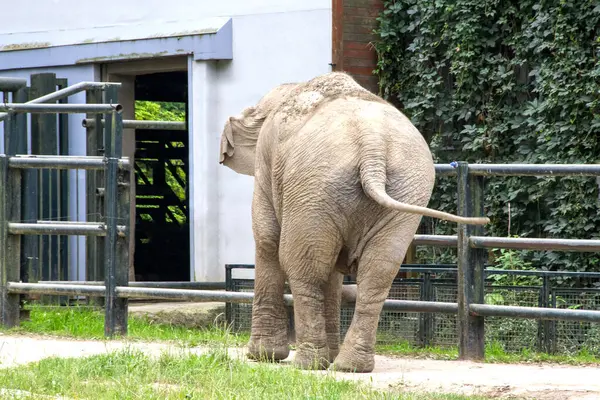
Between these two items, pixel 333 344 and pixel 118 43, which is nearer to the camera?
pixel 333 344

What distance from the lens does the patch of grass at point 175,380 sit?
5.92 metres

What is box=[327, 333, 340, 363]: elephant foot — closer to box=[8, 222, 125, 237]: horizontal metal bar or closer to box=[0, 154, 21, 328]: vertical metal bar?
box=[8, 222, 125, 237]: horizontal metal bar

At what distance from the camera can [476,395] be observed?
6262 mm

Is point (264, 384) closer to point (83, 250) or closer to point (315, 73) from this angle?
point (315, 73)

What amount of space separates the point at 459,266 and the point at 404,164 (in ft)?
4.37

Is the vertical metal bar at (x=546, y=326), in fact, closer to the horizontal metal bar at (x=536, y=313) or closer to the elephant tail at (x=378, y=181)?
the horizontal metal bar at (x=536, y=313)

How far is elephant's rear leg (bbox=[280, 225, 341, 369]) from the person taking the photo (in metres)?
7.11

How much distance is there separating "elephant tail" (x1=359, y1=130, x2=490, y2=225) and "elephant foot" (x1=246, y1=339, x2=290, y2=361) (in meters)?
1.52

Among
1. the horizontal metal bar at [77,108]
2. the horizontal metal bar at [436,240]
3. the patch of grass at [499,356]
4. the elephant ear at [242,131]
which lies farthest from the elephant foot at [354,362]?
the horizontal metal bar at [77,108]

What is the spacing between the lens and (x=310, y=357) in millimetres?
7320

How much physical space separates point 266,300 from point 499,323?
3.07 m

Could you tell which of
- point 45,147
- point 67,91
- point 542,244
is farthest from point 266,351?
point 45,147

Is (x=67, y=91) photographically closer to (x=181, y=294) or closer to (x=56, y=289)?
(x=56, y=289)

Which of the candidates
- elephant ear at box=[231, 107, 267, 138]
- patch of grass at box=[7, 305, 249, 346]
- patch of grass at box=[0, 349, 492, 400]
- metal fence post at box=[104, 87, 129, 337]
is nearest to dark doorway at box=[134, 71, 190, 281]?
patch of grass at box=[7, 305, 249, 346]
